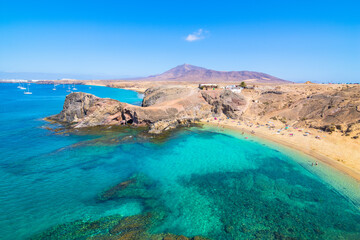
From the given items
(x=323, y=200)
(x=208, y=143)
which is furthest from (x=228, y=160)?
(x=323, y=200)

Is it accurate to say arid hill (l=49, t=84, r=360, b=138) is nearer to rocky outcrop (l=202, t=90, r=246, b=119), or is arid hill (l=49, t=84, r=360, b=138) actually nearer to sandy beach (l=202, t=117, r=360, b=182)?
rocky outcrop (l=202, t=90, r=246, b=119)

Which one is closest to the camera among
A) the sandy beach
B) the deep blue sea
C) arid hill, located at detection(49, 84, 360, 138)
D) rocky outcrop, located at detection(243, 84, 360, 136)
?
the deep blue sea

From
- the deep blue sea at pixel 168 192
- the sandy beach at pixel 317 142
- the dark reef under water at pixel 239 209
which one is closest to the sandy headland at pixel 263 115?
the sandy beach at pixel 317 142

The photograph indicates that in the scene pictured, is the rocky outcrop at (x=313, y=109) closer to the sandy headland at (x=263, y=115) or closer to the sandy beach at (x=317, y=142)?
the sandy headland at (x=263, y=115)

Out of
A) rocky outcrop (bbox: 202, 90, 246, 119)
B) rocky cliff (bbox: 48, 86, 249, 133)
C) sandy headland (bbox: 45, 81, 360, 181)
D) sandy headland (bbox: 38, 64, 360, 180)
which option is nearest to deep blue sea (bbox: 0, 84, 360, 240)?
sandy headland (bbox: 38, 64, 360, 180)

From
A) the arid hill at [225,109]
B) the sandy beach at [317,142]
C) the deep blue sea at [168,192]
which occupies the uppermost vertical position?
the arid hill at [225,109]

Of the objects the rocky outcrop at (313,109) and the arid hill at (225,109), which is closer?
the rocky outcrop at (313,109)
